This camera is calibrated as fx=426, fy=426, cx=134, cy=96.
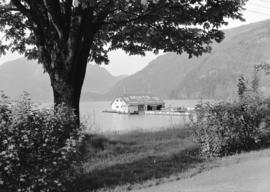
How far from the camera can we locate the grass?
8.71m

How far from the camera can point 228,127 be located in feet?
37.7

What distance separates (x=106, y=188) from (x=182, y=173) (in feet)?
6.23

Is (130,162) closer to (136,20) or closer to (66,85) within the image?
(66,85)

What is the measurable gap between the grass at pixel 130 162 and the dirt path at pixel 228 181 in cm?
60

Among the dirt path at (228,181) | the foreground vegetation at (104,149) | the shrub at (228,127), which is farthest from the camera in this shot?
the shrub at (228,127)

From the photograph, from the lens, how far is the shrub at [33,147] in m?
6.75

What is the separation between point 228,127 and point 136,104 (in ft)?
356

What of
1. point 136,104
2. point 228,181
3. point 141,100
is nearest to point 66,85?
point 228,181

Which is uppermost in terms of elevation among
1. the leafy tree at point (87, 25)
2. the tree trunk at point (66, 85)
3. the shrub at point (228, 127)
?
the leafy tree at point (87, 25)

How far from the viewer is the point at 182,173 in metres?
9.20

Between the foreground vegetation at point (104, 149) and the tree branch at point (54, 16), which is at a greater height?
the tree branch at point (54, 16)

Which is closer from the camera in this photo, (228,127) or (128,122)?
(228,127)

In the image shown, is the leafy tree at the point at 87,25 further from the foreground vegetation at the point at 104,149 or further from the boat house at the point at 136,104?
the boat house at the point at 136,104

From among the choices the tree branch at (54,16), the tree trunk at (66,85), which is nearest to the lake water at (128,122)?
the tree trunk at (66,85)
